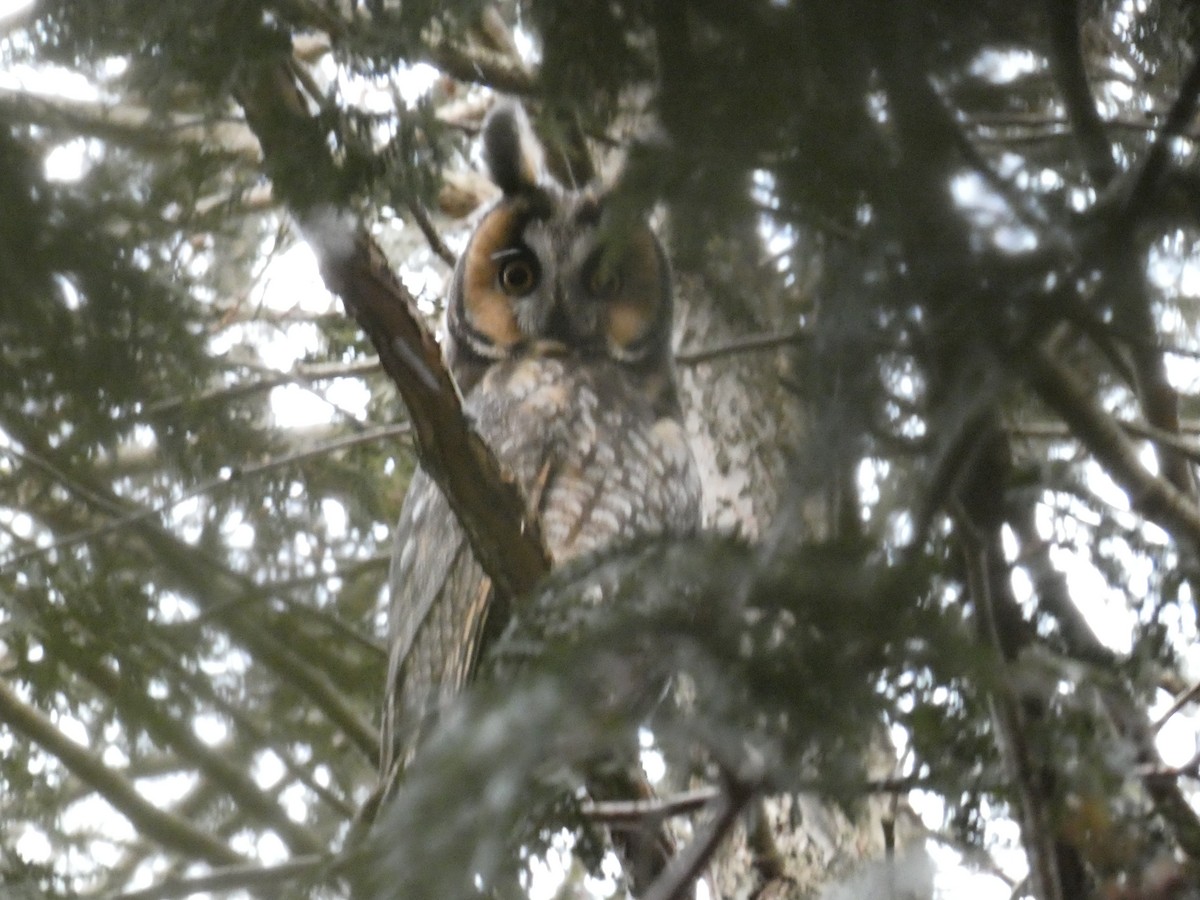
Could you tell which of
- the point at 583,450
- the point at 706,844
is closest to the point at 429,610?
the point at 583,450

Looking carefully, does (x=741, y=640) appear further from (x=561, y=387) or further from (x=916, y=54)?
(x=561, y=387)

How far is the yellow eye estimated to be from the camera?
2750 millimetres

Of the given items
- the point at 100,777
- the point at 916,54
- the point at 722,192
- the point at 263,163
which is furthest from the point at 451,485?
the point at 100,777

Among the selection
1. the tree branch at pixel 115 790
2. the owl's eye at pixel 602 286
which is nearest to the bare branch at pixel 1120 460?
the owl's eye at pixel 602 286

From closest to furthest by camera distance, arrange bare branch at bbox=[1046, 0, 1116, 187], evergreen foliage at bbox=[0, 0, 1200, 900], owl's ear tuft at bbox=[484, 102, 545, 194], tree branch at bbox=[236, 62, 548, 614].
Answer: evergreen foliage at bbox=[0, 0, 1200, 900] < bare branch at bbox=[1046, 0, 1116, 187] < tree branch at bbox=[236, 62, 548, 614] < owl's ear tuft at bbox=[484, 102, 545, 194]

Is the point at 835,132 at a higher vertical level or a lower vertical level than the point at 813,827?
lower

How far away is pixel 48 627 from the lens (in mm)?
2344

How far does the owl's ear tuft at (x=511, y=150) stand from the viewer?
267 cm

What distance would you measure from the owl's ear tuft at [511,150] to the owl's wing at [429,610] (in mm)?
653

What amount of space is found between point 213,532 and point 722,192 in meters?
1.33

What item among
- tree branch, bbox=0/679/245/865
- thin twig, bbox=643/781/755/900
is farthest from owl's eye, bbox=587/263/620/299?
thin twig, bbox=643/781/755/900

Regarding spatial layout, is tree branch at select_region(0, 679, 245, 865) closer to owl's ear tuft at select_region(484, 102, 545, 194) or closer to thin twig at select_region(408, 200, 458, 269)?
thin twig at select_region(408, 200, 458, 269)

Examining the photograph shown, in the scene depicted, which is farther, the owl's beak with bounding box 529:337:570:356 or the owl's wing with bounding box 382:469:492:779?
the owl's beak with bounding box 529:337:570:356

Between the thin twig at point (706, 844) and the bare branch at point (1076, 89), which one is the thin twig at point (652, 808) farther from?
the bare branch at point (1076, 89)
